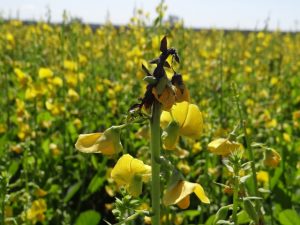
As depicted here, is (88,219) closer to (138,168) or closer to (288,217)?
(288,217)

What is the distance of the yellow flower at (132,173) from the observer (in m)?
1.07

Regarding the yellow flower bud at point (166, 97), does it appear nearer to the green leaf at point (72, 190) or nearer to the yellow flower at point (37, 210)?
the yellow flower at point (37, 210)

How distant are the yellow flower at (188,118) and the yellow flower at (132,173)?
0.11 meters

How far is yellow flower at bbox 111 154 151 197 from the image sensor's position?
1068 mm

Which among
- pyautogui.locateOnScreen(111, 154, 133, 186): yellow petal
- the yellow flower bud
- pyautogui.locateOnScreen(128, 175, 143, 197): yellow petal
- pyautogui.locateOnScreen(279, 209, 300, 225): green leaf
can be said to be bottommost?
pyautogui.locateOnScreen(279, 209, 300, 225): green leaf

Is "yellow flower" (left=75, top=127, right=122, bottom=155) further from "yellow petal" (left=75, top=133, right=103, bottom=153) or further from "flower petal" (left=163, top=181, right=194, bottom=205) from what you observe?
"flower petal" (left=163, top=181, right=194, bottom=205)

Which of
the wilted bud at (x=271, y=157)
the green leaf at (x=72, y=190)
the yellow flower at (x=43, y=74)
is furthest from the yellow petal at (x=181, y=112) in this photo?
the yellow flower at (x=43, y=74)

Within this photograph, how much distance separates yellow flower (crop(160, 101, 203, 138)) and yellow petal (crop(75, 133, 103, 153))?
17 centimetres

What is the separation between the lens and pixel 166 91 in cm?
95

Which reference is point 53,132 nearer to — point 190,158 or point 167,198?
point 190,158

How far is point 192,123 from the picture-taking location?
1.06m

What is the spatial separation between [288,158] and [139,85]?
5.14 feet

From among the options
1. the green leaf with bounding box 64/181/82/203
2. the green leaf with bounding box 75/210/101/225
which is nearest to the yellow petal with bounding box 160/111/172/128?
the green leaf with bounding box 75/210/101/225

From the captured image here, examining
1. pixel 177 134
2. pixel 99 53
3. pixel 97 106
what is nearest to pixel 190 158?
pixel 97 106
